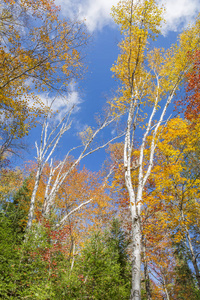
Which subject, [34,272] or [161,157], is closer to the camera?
[34,272]

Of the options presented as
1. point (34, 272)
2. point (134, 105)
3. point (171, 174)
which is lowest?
point (34, 272)

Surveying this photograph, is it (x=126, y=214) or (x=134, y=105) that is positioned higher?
(x=134, y=105)

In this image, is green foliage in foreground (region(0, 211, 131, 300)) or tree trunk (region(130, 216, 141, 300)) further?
green foliage in foreground (region(0, 211, 131, 300))

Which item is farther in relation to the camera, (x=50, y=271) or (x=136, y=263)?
(x=50, y=271)

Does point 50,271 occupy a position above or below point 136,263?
below

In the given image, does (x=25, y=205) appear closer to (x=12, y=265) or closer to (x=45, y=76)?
(x=12, y=265)

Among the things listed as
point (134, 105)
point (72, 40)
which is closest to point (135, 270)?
point (134, 105)

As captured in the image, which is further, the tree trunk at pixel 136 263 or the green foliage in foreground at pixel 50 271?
the green foliage in foreground at pixel 50 271

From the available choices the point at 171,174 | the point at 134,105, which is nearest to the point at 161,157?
the point at 171,174

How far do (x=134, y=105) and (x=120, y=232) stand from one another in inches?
345

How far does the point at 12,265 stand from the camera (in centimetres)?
431

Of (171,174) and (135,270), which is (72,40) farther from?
(171,174)

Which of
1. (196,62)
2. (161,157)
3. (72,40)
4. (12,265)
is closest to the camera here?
(12,265)

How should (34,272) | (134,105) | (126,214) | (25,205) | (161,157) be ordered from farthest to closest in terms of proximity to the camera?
(25,205)
(126,214)
(161,157)
(134,105)
(34,272)
